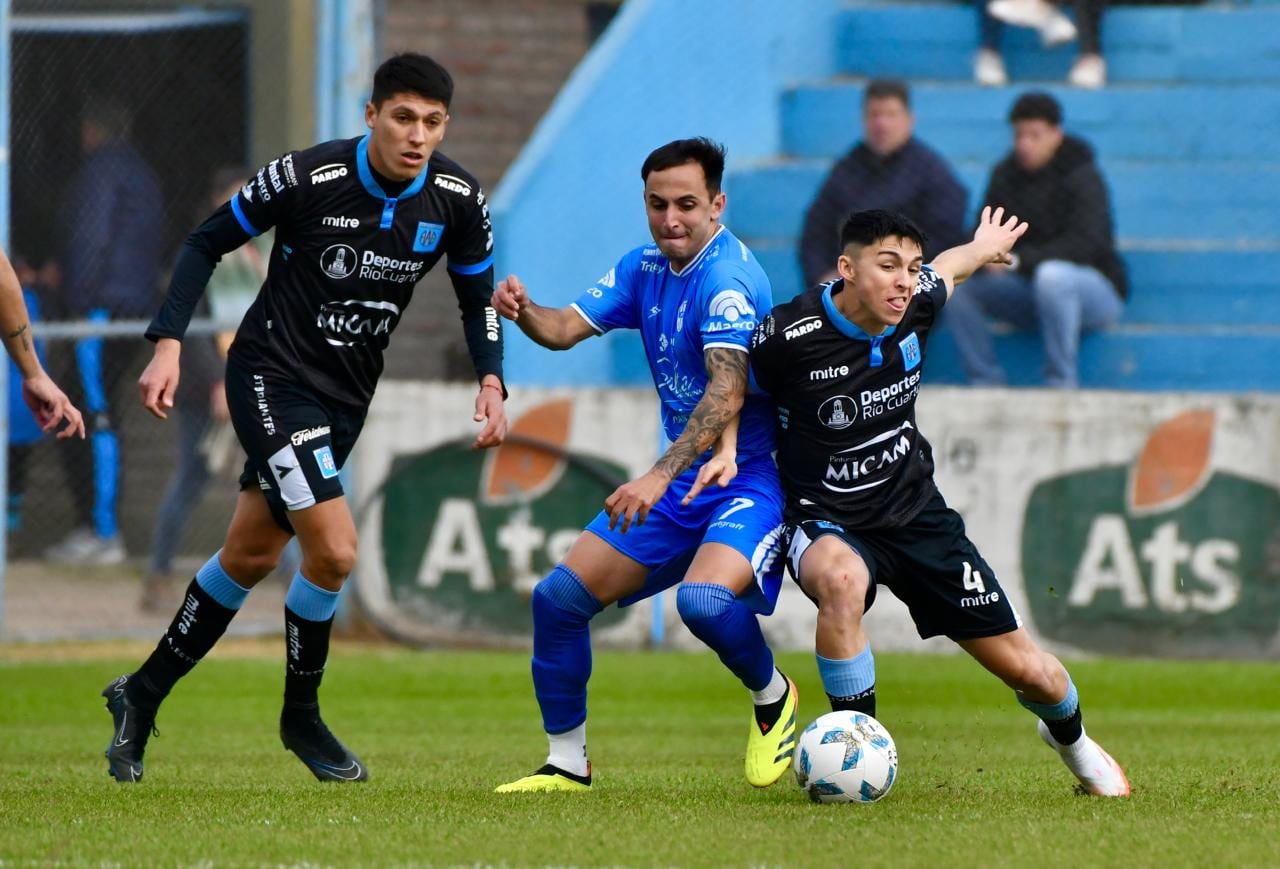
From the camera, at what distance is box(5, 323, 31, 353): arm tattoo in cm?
610

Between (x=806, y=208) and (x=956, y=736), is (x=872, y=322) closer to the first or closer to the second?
(x=956, y=736)

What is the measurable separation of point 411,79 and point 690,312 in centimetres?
118

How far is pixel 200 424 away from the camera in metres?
12.2

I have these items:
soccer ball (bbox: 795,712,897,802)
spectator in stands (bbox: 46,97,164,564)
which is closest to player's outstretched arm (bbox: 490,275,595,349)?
soccer ball (bbox: 795,712,897,802)

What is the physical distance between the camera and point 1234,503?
11.1 meters

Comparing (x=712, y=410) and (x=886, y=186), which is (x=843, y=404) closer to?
(x=712, y=410)

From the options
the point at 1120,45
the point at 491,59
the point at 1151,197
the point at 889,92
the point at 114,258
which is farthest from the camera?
the point at 491,59

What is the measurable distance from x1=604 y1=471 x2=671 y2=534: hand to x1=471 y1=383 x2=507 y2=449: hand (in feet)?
2.06

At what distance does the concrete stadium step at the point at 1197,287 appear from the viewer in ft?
43.1

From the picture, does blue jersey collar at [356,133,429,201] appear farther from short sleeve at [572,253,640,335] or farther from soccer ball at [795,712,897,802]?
soccer ball at [795,712,897,802]

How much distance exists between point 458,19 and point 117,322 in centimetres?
484

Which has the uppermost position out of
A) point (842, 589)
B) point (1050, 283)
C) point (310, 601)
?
point (1050, 283)

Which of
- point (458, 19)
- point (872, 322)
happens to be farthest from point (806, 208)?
point (872, 322)

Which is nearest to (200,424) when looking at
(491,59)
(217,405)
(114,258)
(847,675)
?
(217,405)
